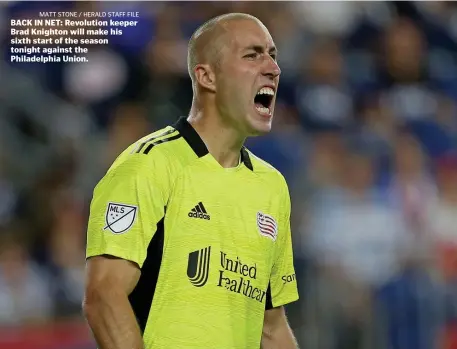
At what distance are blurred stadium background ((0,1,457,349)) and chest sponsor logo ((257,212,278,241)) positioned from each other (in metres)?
2.45

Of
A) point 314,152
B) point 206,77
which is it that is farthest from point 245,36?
point 314,152

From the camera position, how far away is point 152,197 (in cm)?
275

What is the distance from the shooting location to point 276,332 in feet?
10.9

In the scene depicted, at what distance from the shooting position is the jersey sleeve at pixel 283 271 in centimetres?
328

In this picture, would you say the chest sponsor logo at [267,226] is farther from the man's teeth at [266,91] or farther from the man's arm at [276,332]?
the man's teeth at [266,91]

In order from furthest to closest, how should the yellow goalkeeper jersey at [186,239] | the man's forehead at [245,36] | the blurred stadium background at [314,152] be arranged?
the blurred stadium background at [314,152] < the man's forehead at [245,36] < the yellow goalkeeper jersey at [186,239]

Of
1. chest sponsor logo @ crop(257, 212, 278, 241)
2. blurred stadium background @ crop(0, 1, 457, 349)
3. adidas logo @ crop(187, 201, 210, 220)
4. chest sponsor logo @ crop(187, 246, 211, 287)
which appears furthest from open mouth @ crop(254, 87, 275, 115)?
blurred stadium background @ crop(0, 1, 457, 349)

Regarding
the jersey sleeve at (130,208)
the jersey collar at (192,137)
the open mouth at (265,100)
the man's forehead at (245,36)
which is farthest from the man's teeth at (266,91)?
the jersey sleeve at (130,208)

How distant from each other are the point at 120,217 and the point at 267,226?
62 cm

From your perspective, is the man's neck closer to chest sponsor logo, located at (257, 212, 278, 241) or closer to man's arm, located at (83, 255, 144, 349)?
chest sponsor logo, located at (257, 212, 278, 241)

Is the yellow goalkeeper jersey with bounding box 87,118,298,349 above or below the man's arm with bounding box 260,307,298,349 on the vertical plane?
above

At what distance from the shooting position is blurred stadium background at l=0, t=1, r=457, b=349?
18.1 feet

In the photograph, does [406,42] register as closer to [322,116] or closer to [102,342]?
[322,116]

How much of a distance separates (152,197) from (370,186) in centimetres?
336
